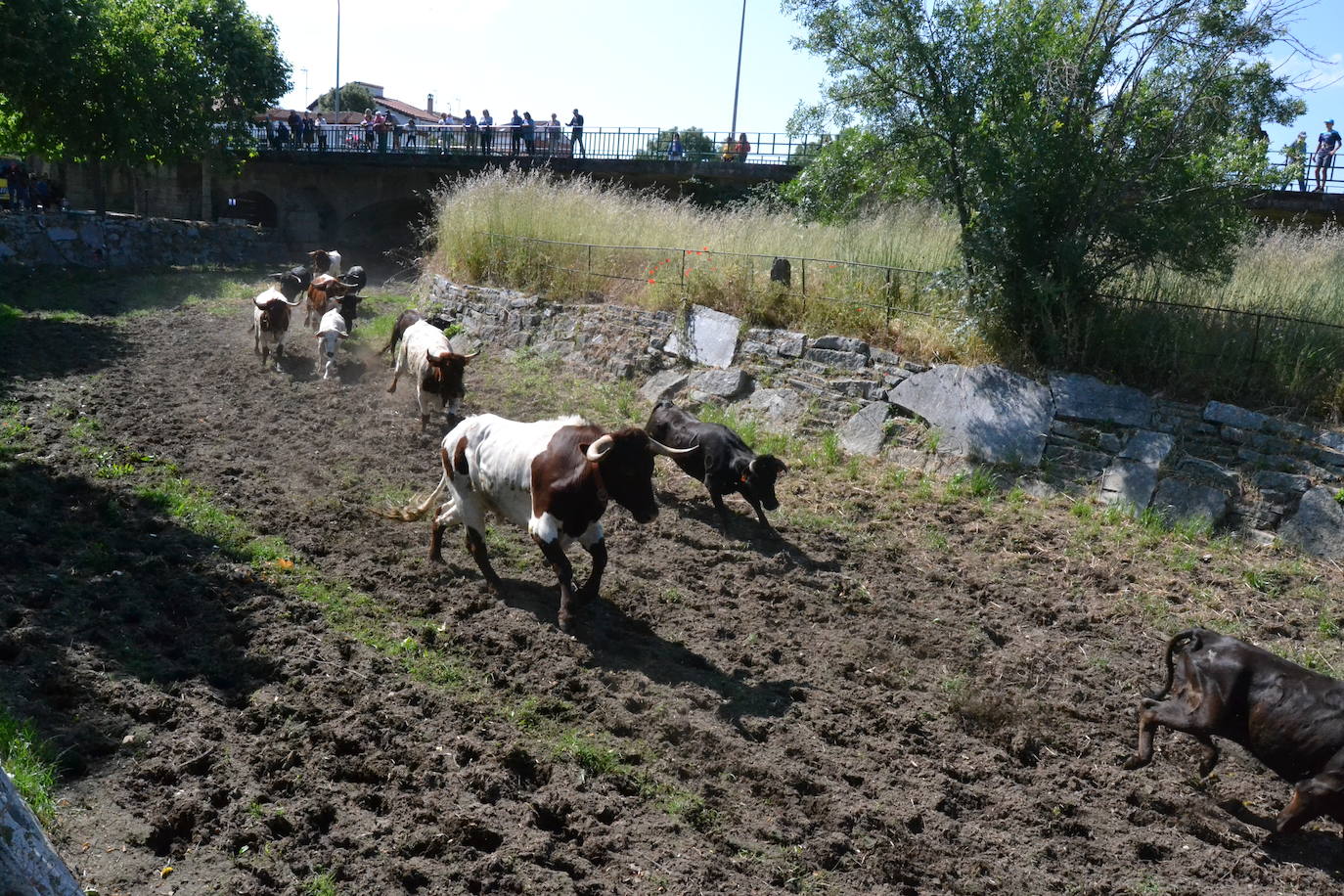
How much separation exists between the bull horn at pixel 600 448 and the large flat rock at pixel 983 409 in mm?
5805

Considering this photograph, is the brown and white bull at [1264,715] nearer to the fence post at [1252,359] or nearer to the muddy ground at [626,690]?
the muddy ground at [626,690]

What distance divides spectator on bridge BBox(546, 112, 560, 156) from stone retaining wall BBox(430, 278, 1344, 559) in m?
21.5

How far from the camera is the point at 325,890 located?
169 inches

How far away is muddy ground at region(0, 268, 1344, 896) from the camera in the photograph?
15.8ft

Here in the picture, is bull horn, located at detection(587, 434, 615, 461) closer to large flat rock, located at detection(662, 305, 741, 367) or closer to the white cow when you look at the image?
large flat rock, located at detection(662, 305, 741, 367)

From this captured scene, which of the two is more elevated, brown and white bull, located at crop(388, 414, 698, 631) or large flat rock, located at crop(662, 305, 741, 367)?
large flat rock, located at crop(662, 305, 741, 367)

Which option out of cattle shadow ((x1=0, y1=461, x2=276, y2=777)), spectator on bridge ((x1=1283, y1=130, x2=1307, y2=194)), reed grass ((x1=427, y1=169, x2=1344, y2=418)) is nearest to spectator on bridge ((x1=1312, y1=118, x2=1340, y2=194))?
reed grass ((x1=427, y1=169, x2=1344, y2=418))

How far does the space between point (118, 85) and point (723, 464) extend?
2584cm

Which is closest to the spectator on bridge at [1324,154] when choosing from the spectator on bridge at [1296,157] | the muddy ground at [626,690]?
the spectator on bridge at [1296,157]

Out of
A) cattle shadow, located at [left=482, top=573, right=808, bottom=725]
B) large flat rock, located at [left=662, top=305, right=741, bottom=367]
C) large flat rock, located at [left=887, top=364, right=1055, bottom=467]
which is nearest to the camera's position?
cattle shadow, located at [left=482, top=573, right=808, bottom=725]

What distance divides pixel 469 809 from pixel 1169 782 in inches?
158

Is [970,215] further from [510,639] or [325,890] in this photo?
[325,890]

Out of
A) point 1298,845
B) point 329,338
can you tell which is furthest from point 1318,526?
point 329,338

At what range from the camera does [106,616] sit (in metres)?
6.48
